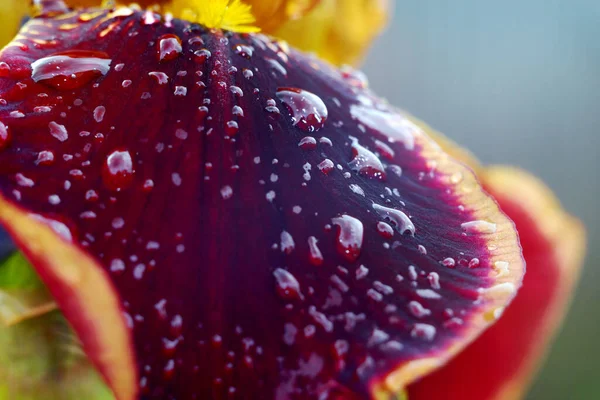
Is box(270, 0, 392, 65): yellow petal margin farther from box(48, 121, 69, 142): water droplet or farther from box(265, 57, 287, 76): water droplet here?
box(48, 121, 69, 142): water droplet

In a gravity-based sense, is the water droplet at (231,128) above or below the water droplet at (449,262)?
below

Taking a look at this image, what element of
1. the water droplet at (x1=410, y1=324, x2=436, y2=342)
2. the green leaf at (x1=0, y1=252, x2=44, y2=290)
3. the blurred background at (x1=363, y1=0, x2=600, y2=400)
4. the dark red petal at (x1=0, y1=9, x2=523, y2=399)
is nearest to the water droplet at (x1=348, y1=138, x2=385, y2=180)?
the dark red petal at (x1=0, y1=9, x2=523, y2=399)

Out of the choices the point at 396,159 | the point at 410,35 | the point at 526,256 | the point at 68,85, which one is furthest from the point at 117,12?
→ the point at 410,35

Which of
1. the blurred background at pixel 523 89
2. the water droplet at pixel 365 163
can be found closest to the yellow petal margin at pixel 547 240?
the water droplet at pixel 365 163

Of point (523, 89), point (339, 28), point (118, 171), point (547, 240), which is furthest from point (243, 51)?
point (523, 89)

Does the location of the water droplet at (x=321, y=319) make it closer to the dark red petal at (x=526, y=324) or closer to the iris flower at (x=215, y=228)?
the iris flower at (x=215, y=228)

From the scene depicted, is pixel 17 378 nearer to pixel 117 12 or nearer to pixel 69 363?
pixel 69 363

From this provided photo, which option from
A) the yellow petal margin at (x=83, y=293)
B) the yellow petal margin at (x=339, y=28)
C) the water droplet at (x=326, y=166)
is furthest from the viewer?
the yellow petal margin at (x=339, y=28)

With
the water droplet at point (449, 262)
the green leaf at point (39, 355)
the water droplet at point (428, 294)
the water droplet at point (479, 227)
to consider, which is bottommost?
the green leaf at point (39, 355)
